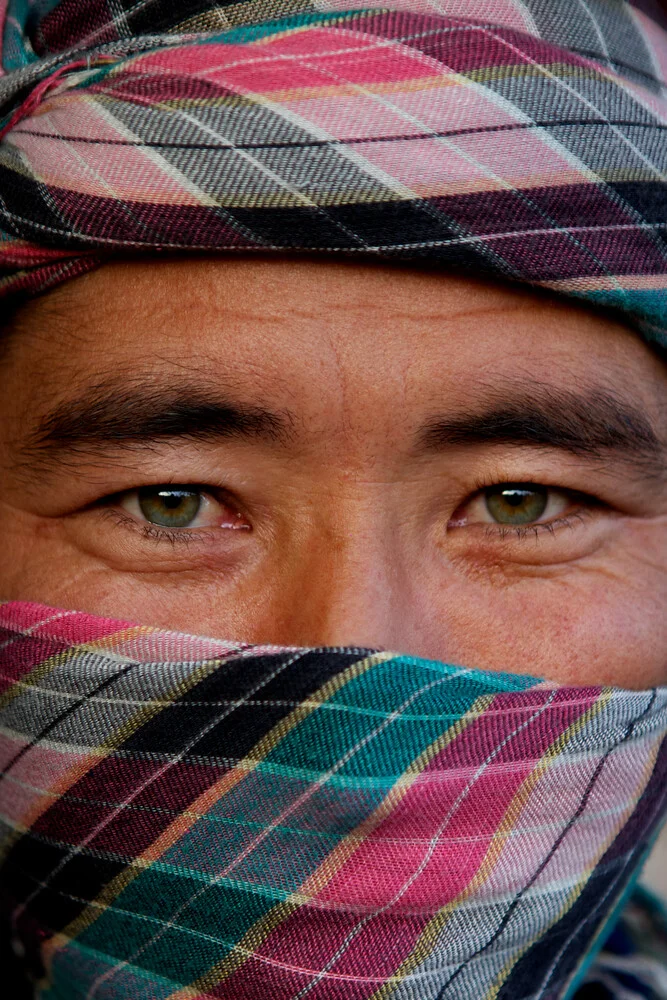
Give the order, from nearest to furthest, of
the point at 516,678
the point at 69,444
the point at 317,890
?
A: the point at 317,890, the point at 516,678, the point at 69,444

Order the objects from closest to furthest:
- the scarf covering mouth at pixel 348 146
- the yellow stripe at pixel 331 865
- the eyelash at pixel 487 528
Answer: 1. the yellow stripe at pixel 331 865
2. the scarf covering mouth at pixel 348 146
3. the eyelash at pixel 487 528

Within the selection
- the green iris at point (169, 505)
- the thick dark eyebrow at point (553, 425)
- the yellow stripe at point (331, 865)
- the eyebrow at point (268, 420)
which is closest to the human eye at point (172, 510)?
the green iris at point (169, 505)

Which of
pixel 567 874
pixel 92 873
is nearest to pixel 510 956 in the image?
pixel 567 874

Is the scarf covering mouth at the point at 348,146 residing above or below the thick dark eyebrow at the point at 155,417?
above

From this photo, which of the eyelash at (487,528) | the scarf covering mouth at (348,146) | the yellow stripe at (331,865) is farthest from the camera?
the eyelash at (487,528)

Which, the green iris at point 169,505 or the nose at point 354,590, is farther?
the green iris at point 169,505

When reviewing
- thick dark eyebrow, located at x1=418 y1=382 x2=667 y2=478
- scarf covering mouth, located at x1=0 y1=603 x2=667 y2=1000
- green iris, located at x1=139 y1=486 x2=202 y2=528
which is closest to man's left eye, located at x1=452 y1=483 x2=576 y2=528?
thick dark eyebrow, located at x1=418 y1=382 x2=667 y2=478

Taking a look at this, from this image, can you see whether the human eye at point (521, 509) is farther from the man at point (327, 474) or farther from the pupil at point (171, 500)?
the pupil at point (171, 500)

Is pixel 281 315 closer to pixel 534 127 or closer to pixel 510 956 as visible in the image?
pixel 534 127
